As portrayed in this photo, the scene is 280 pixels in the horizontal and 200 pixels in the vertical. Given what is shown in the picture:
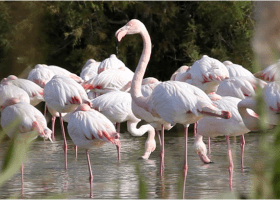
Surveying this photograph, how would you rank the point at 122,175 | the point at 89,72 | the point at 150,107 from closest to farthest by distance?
1. the point at 150,107
2. the point at 122,175
3. the point at 89,72

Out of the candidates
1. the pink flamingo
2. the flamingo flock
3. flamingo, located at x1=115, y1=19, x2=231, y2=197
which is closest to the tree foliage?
the pink flamingo

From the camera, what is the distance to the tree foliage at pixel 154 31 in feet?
45.6

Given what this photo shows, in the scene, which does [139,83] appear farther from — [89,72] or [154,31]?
[154,31]

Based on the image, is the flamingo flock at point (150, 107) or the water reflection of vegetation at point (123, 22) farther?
the water reflection of vegetation at point (123, 22)

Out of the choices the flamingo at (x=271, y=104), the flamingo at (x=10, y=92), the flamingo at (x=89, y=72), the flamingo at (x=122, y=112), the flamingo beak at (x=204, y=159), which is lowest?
the flamingo beak at (x=204, y=159)

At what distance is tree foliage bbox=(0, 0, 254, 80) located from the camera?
13914 millimetres

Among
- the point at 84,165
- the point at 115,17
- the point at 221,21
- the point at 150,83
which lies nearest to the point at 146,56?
the point at 150,83

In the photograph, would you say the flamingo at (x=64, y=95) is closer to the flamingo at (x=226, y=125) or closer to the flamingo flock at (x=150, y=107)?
the flamingo flock at (x=150, y=107)

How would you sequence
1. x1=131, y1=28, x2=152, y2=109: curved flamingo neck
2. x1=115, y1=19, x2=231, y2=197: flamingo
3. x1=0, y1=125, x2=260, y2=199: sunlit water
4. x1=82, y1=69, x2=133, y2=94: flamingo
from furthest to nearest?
x1=82, y1=69, x2=133, y2=94: flamingo
x1=131, y1=28, x2=152, y2=109: curved flamingo neck
x1=0, y1=125, x2=260, y2=199: sunlit water
x1=115, y1=19, x2=231, y2=197: flamingo

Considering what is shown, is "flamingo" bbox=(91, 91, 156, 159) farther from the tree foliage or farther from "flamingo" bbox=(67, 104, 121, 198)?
the tree foliage

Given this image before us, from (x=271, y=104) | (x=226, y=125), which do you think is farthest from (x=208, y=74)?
(x=271, y=104)

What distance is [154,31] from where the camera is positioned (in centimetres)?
1553

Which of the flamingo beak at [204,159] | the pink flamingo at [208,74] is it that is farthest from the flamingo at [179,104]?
the pink flamingo at [208,74]

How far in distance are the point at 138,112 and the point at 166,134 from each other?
368 cm
